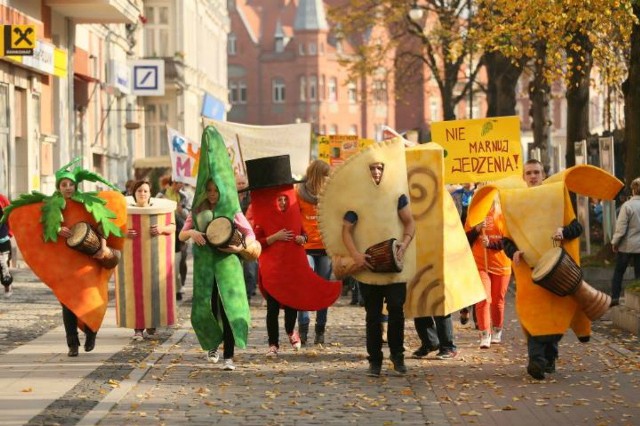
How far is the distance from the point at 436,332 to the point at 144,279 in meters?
3.10

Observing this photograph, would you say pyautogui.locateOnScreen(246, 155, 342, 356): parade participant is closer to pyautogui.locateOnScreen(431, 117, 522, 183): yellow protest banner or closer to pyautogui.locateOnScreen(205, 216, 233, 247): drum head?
pyautogui.locateOnScreen(205, 216, 233, 247): drum head

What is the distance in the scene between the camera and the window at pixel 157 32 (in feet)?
210

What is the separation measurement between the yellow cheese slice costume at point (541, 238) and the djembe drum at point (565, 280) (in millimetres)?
114

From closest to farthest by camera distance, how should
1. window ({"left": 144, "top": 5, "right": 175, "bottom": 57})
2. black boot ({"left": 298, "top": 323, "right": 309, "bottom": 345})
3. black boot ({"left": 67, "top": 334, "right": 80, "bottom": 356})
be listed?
1. black boot ({"left": 67, "top": 334, "right": 80, "bottom": 356})
2. black boot ({"left": 298, "top": 323, "right": 309, "bottom": 345})
3. window ({"left": 144, "top": 5, "right": 175, "bottom": 57})

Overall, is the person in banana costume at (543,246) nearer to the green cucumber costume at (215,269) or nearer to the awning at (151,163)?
the green cucumber costume at (215,269)

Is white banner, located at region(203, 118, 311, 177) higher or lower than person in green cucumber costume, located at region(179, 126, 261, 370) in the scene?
higher

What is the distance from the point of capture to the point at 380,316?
12.9m

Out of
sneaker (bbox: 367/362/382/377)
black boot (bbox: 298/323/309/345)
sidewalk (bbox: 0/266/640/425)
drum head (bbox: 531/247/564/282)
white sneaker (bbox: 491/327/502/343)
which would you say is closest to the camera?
sidewalk (bbox: 0/266/640/425)

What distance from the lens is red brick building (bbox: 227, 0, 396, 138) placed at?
13475 cm

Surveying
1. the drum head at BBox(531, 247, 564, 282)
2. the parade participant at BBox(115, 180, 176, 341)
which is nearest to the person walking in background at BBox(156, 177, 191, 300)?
the parade participant at BBox(115, 180, 176, 341)

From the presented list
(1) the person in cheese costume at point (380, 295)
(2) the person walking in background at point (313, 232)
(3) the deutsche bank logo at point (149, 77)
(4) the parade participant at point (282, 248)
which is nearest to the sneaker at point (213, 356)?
(4) the parade participant at point (282, 248)

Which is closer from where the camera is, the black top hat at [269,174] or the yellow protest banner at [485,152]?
the black top hat at [269,174]

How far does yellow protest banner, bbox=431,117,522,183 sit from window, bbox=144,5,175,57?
144ft

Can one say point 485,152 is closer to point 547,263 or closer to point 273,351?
point 273,351
